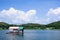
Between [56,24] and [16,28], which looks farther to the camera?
Result: [56,24]

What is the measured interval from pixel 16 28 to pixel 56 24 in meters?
19.0

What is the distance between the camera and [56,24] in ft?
150

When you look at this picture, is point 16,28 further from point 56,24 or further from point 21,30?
point 56,24

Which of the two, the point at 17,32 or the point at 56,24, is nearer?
the point at 17,32

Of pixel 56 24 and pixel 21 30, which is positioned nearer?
pixel 21 30

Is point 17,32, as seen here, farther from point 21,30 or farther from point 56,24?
point 56,24

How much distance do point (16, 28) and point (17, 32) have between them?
2.63 feet

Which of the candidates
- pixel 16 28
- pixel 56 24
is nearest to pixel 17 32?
pixel 16 28

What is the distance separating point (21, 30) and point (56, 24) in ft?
58.3

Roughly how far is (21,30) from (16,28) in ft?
4.37

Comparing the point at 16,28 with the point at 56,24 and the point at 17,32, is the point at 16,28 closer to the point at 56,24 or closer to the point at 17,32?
the point at 17,32

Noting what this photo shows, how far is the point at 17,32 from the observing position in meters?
29.6

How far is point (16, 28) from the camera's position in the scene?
29312 millimetres
